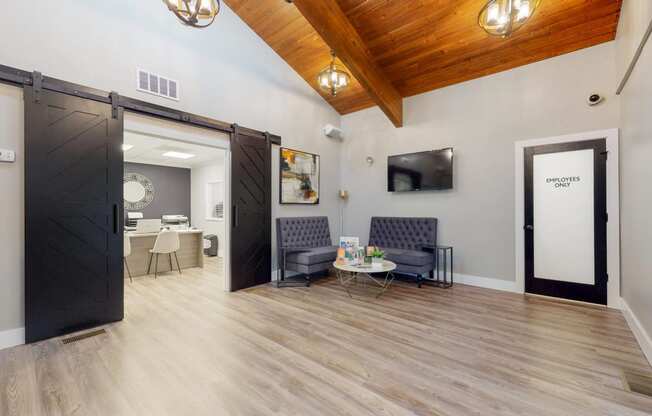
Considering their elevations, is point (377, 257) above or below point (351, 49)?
below

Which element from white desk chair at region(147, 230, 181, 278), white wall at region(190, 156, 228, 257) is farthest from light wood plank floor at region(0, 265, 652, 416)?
white wall at region(190, 156, 228, 257)

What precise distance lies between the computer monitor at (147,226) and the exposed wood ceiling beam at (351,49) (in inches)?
180

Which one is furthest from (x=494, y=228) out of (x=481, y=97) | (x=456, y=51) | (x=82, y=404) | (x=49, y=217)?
(x=49, y=217)

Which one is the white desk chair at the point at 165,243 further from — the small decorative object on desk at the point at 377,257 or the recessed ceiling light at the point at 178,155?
the small decorative object on desk at the point at 377,257

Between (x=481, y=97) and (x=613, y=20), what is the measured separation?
1532mm

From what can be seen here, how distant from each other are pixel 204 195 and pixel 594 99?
8296 millimetres

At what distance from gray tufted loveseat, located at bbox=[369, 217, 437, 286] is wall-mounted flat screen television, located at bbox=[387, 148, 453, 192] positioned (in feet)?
1.93

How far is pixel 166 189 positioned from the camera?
8.12 m

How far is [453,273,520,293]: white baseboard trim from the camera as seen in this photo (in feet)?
13.7

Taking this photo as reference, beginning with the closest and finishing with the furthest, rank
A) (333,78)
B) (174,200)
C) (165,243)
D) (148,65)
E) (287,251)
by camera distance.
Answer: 1. (148,65)
2. (333,78)
3. (287,251)
4. (165,243)
5. (174,200)

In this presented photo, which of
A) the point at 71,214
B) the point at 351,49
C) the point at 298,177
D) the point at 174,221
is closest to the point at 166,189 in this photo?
the point at 174,221

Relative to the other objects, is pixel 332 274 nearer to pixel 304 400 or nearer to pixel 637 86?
pixel 304 400

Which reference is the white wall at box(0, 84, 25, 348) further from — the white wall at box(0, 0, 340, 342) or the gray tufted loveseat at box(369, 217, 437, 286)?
the gray tufted loveseat at box(369, 217, 437, 286)

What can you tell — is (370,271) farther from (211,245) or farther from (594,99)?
(211,245)
